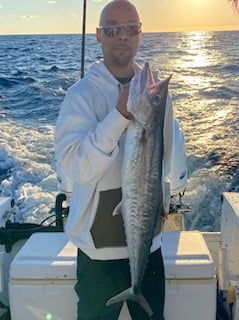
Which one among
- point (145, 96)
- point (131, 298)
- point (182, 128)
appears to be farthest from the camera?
point (182, 128)

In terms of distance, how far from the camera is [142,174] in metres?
1.97

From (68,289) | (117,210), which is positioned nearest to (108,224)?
(117,210)

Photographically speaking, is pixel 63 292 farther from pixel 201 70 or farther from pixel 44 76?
pixel 201 70

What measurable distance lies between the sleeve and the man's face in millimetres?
215

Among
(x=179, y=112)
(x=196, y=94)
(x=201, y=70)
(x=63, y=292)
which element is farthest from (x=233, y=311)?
(x=201, y=70)

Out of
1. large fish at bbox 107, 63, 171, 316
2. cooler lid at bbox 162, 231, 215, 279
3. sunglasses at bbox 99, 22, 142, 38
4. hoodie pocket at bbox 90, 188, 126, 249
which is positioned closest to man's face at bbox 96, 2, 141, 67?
sunglasses at bbox 99, 22, 142, 38

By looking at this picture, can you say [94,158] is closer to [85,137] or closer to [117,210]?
[85,137]

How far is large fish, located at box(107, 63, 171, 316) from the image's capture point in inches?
72.3

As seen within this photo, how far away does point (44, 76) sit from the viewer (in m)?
18.4

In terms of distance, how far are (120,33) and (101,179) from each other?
0.61 meters

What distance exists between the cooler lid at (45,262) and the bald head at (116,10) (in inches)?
45.7

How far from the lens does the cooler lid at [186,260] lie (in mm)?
2516

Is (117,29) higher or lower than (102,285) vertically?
higher

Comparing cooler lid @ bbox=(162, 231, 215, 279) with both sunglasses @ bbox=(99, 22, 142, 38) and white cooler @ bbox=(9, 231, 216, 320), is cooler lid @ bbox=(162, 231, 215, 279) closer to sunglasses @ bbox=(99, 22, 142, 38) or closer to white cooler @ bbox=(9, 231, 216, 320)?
white cooler @ bbox=(9, 231, 216, 320)
